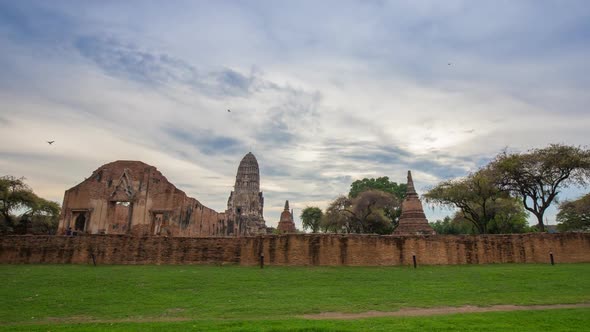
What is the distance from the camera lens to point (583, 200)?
133 ft

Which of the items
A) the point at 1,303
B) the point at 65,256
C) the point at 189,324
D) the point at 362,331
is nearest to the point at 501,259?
the point at 362,331

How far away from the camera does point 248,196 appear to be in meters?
77.9

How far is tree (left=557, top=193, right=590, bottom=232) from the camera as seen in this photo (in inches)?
1596

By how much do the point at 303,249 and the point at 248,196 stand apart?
5957cm

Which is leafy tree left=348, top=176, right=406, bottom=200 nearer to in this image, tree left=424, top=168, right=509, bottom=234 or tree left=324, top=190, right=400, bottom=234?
tree left=324, top=190, right=400, bottom=234

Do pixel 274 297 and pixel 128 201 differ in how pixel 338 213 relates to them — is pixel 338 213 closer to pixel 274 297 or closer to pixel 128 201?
pixel 128 201

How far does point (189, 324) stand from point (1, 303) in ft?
21.3

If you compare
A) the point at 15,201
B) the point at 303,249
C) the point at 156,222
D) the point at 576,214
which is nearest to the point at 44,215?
the point at 15,201

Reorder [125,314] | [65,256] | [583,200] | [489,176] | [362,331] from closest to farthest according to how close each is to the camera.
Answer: [362,331] → [125,314] → [65,256] → [489,176] → [583,200]

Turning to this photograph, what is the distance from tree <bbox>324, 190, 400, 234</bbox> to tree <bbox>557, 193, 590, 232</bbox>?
61.2 feet

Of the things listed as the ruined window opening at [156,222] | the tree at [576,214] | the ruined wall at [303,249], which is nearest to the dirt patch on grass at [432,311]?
the ruined wall at [303,249]

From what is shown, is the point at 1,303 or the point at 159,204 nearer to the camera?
the point at 1,303

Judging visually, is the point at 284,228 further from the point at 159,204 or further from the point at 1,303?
the point at 1,303

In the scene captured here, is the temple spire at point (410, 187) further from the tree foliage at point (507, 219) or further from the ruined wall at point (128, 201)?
the ruined wall at point (128, 201)
